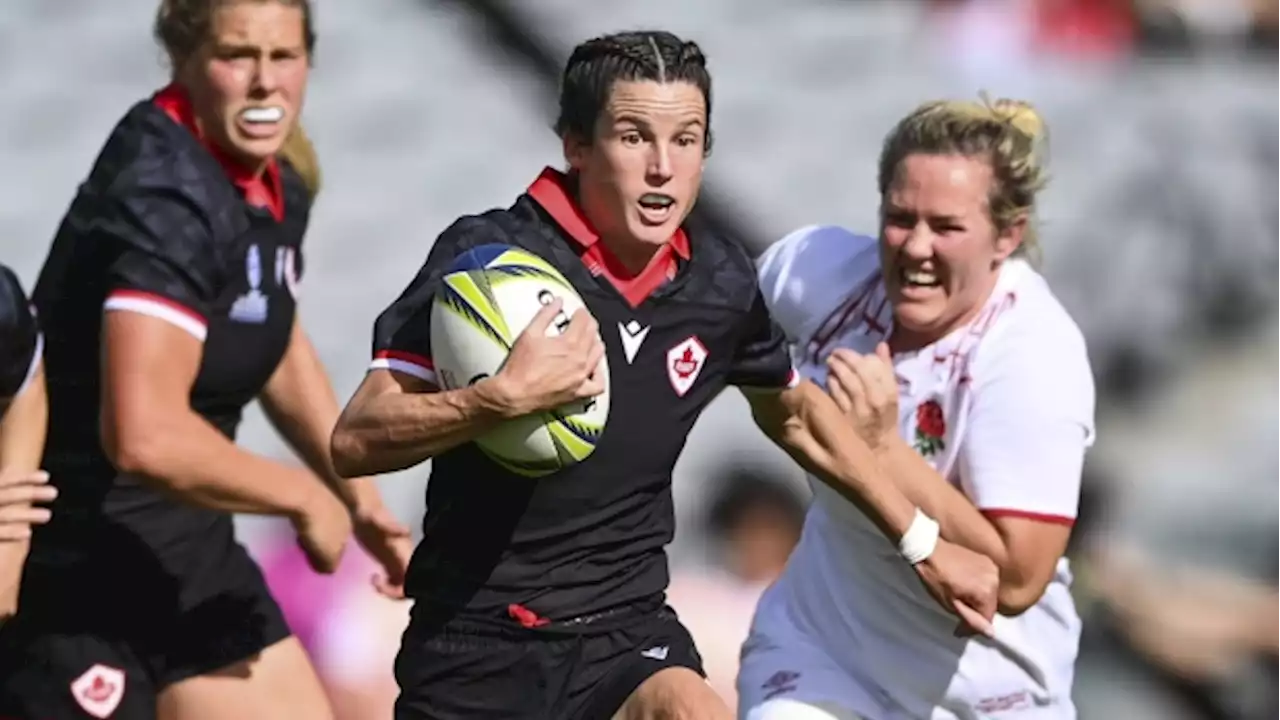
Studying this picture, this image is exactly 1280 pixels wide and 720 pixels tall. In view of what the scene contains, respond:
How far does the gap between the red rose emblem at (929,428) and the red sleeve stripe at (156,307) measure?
1331mm

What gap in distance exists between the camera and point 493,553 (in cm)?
327

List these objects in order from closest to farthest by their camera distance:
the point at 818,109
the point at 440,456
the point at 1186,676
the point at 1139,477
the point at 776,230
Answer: the point at 440,456 → the point at 1186,676 → the point at 1139,477 → the point at 776,230 → the point at 818,109

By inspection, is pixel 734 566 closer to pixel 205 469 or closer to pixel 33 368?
pixel 205 469

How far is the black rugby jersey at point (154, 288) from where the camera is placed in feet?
12.4

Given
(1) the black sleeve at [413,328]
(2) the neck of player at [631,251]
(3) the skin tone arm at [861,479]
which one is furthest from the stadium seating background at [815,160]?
(1) the black sleeve at [413,328]

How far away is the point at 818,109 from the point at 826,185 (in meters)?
0.49

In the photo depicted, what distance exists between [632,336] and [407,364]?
0.38 m

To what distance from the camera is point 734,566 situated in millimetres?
5973

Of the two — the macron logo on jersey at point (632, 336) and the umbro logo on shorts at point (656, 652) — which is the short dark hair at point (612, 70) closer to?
the macron logo on jersey at point (632, 336)

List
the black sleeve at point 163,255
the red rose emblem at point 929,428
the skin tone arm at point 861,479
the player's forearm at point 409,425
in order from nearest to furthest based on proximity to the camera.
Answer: the player's forearm at point 409,425 → the skin tone arm at point 861,479 → the black sleeve at point 163,255 → the red rose emblem at point 929,428

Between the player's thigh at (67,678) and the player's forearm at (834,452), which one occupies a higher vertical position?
the player's forearm at (834,452)

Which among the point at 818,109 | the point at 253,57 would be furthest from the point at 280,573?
the point at 818,109

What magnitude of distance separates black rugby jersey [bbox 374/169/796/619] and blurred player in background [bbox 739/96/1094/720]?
42 centimetres

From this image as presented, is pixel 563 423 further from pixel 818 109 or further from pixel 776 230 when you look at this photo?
pixel 818 109
